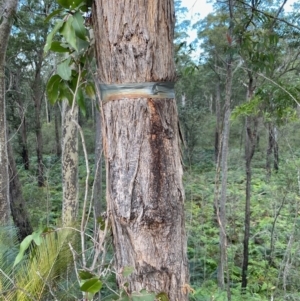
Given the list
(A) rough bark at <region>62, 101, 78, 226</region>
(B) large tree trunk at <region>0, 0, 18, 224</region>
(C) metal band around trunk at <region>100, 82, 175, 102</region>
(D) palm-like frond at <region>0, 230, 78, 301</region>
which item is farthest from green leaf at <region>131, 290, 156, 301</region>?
(A) rough bark at <region>62, 101, 78, 226</region>

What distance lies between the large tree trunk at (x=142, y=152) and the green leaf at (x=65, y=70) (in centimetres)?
10

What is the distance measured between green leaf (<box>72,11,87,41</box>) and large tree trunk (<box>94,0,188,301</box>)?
36mm

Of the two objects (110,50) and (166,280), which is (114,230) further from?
(110,50)

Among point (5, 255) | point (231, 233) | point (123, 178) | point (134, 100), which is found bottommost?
point (231, 233)

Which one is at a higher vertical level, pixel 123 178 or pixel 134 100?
pixel 134 100

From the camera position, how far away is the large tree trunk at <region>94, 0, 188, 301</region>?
697 mm

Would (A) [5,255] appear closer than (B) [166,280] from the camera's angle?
No

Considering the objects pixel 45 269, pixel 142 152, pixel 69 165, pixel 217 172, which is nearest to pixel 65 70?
pixel 142 152

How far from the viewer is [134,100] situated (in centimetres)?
71

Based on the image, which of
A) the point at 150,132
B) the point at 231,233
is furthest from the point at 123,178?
the point at 231,233

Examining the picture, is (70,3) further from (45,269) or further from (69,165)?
(69,165)

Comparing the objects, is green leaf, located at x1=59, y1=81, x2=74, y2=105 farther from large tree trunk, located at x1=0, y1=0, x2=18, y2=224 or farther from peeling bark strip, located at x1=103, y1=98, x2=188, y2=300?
large tree trunk, located at x1=0, y1=0, x2=18, y2=224

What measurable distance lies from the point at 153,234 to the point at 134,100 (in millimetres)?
299

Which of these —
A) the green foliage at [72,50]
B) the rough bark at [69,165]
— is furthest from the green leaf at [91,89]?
the rough bark at [69,165]
